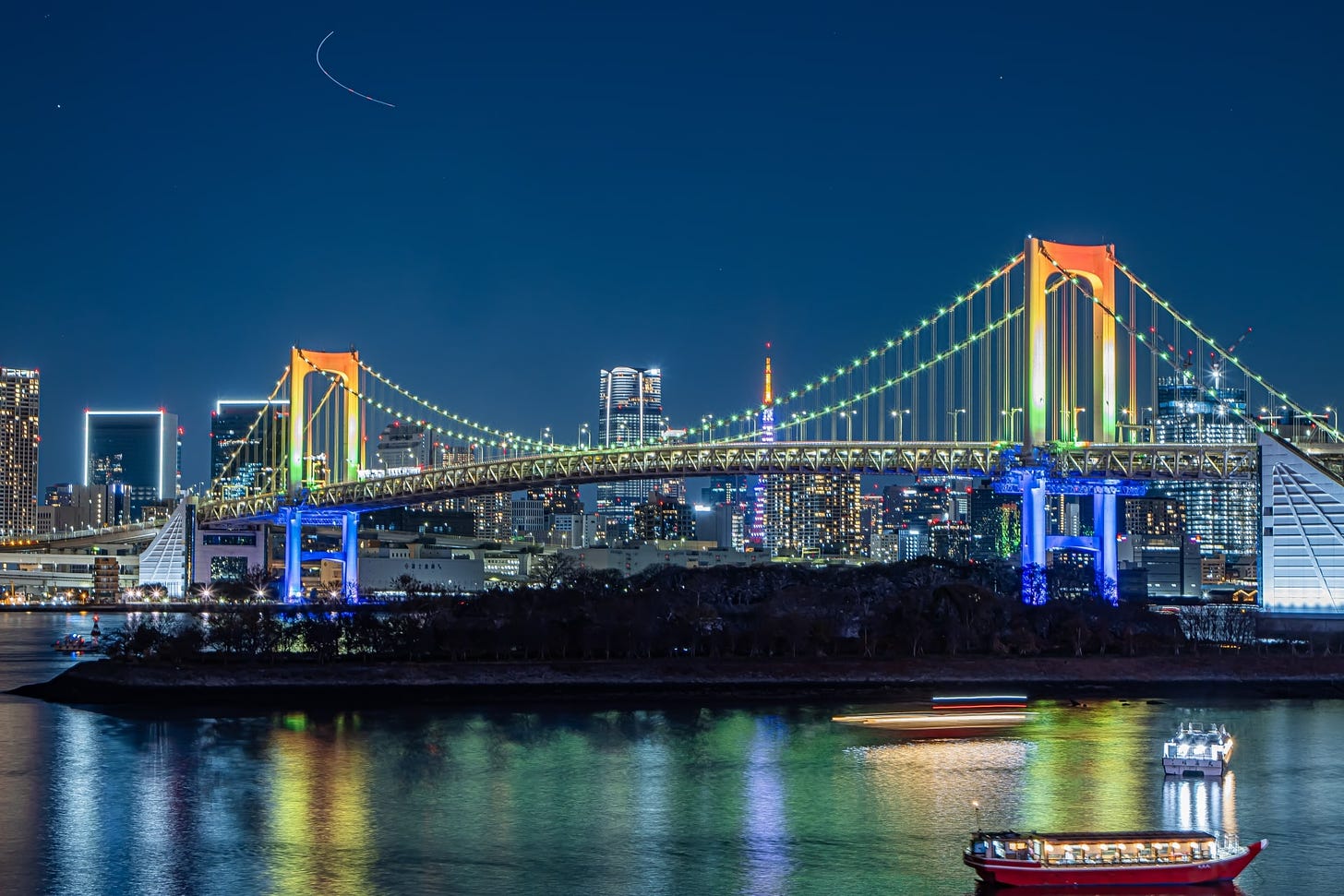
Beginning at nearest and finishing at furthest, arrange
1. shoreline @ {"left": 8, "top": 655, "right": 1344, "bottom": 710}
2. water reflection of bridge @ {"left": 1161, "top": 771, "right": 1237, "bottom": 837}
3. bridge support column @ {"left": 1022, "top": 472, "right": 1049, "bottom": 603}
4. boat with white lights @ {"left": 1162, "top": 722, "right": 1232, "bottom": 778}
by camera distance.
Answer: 1. water reflection of bridge @ {"left": 1161, "top": 771, "right": 1237, "bottom": 837}
2. boat with white lights @ {"left": 1162, "top": 722, "right": 1232, "bottom": 778}
3. shoreline @ {"left": 8, "top": 655, "right": 1344, "bottom": 710}
4. bridge support column @ {"left": 1022, "top": 472, "right": 1049, "bottom": 603}

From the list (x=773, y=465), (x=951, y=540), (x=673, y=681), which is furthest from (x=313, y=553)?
(x=951, y=540)

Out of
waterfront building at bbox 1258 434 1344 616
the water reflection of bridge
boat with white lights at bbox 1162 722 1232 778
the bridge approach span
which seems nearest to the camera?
the water reflection of bridge

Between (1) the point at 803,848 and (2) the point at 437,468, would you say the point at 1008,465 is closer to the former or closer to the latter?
(2) the point at 437,468

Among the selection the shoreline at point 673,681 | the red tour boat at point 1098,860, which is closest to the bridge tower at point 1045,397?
the shoreline at point 673,681

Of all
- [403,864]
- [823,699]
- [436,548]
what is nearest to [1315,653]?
[823,699]

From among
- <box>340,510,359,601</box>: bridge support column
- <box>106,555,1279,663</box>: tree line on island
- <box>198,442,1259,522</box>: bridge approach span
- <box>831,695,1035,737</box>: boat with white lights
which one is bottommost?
<box>831,695,1035,737</box>: boat with white lights

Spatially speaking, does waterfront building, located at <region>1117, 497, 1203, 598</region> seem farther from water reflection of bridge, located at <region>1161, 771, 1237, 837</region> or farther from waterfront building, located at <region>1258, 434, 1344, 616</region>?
water reflection of bridge, located at <region>1161, 771, 1237, 837</region>

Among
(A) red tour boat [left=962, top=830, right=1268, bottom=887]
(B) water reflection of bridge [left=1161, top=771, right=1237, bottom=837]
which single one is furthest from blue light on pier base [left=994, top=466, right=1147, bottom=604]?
(A) red tour boat [left=962, top=830, right=1268, bottom=887]
